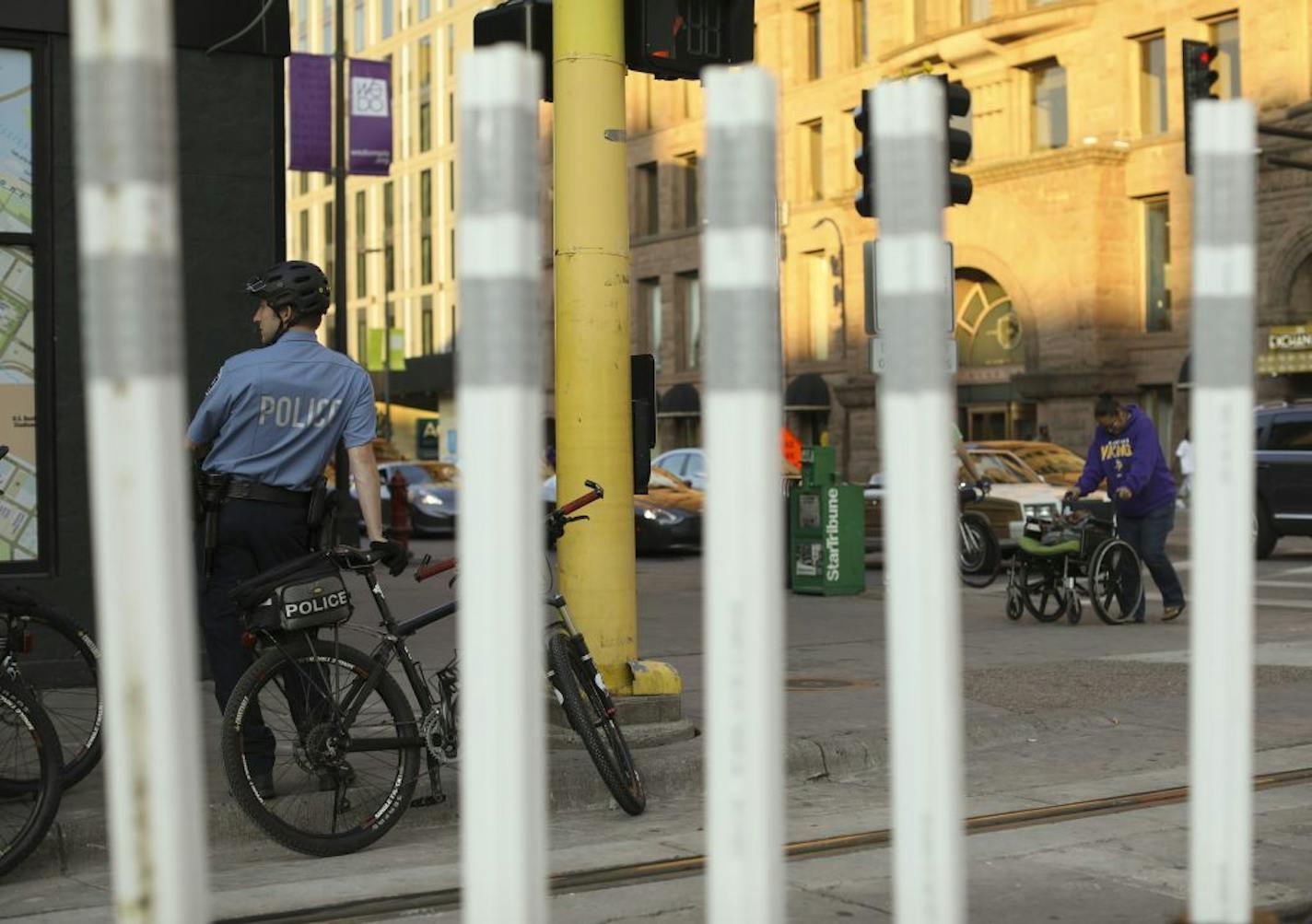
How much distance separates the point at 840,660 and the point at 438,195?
60.3 meters

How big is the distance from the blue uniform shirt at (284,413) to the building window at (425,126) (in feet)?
218

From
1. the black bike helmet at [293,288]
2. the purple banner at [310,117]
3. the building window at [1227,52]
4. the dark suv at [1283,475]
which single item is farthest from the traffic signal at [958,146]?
the building window at [1227,52]

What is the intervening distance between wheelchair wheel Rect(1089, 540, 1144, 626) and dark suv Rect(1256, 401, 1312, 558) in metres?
8.06

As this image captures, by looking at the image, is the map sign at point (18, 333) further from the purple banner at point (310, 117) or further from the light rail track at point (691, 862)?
the purple banner at point (310, 117)

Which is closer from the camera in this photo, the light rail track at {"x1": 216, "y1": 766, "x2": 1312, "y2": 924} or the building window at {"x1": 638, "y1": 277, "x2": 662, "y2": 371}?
the light rail track at {"x1": 216, "y1": 766, "x2": 1312, "y2": 924}

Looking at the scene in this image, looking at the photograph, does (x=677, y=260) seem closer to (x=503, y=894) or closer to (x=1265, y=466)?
(x=1265, y=466)

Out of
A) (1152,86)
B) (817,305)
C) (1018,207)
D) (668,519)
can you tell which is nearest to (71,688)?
(668,519)

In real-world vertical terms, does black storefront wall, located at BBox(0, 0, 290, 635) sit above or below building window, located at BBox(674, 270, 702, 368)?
below

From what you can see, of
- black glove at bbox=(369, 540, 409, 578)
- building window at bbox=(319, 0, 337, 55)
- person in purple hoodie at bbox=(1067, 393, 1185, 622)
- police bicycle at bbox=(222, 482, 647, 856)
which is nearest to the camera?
police bicycle at bbox=(222, 482, 647, 856)

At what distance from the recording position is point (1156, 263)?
42.0m

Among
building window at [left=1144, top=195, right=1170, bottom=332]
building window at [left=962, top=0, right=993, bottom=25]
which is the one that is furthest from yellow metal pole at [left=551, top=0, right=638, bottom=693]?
building window at [left=962, top=0, right=993, bottom=25]

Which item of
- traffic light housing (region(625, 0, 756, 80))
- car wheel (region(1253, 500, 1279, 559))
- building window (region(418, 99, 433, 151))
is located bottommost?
car wheel (region(1253, 500, 1279, 559))

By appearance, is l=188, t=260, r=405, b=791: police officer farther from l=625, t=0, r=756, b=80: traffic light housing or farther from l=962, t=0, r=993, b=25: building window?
l=962, t=0, r=993, b=25: building window

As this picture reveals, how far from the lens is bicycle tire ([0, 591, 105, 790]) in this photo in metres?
6.48
